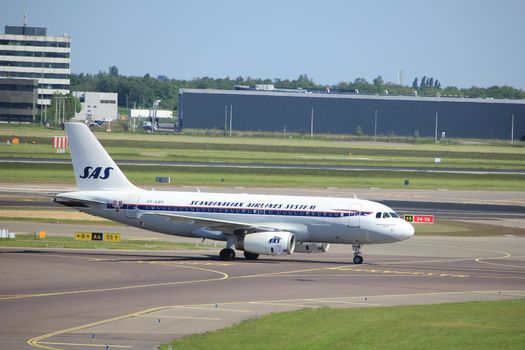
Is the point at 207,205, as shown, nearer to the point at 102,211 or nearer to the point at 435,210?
the point at 102,211

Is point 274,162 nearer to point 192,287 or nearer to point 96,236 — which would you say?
point 96,236

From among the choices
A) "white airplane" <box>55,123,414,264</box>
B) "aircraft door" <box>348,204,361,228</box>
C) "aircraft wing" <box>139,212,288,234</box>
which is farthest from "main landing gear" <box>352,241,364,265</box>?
"aircraft wing" <box>139,212,288,234</box>

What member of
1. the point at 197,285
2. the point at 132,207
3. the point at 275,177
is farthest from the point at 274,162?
the point at 197,285

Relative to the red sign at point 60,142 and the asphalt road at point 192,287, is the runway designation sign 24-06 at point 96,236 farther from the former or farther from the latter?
the red sign at point 60,142

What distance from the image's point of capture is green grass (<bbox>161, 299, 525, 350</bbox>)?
3281 cm

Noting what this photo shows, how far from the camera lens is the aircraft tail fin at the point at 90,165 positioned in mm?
64875

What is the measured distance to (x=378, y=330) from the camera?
35.3m

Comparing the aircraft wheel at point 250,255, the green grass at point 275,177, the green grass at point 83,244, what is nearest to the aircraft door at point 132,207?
the green grass at point 83,244

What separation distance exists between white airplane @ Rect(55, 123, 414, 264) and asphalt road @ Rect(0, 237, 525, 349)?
1.46 metres

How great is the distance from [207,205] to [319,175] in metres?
73.3

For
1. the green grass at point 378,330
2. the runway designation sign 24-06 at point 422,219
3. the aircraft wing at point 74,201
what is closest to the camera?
the green grass at point 378,330

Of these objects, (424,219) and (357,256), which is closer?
(357,256)

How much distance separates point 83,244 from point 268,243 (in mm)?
14393

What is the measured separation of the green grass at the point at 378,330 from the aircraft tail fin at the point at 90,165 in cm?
2696
